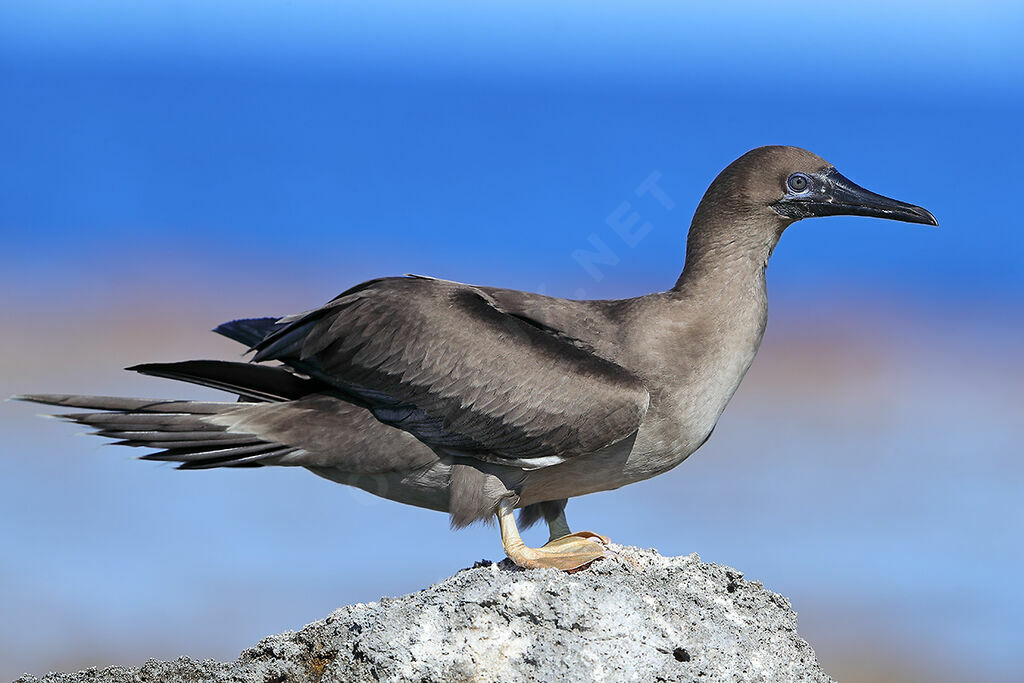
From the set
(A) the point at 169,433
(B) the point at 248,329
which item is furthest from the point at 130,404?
(B) the point at 248,329

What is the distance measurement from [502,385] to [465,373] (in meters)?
0.23

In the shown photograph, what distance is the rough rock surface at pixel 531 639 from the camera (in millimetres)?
5832

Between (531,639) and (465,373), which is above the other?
(465,373)

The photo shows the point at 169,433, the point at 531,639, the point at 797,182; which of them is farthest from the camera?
the point at 797,182

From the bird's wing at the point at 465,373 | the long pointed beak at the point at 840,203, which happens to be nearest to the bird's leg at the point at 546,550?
the bird's wing at the point at 465,373

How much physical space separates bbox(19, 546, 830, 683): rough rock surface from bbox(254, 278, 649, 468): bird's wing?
2.47 ft

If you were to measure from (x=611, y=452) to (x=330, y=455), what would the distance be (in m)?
1.65

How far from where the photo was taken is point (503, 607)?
603 cm

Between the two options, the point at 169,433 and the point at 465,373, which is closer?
the point at 465,373

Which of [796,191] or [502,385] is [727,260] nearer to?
[796,191]

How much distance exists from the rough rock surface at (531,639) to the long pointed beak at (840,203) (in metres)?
2.43

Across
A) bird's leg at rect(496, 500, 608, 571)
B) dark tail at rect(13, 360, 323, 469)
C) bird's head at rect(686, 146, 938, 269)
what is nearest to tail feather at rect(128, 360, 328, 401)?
dark tail at rect(13, 360, 323, 469)

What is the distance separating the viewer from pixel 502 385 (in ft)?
22.2

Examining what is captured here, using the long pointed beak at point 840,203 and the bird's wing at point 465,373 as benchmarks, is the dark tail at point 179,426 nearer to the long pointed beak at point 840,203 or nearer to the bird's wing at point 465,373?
the bird's wing at point 465,373
